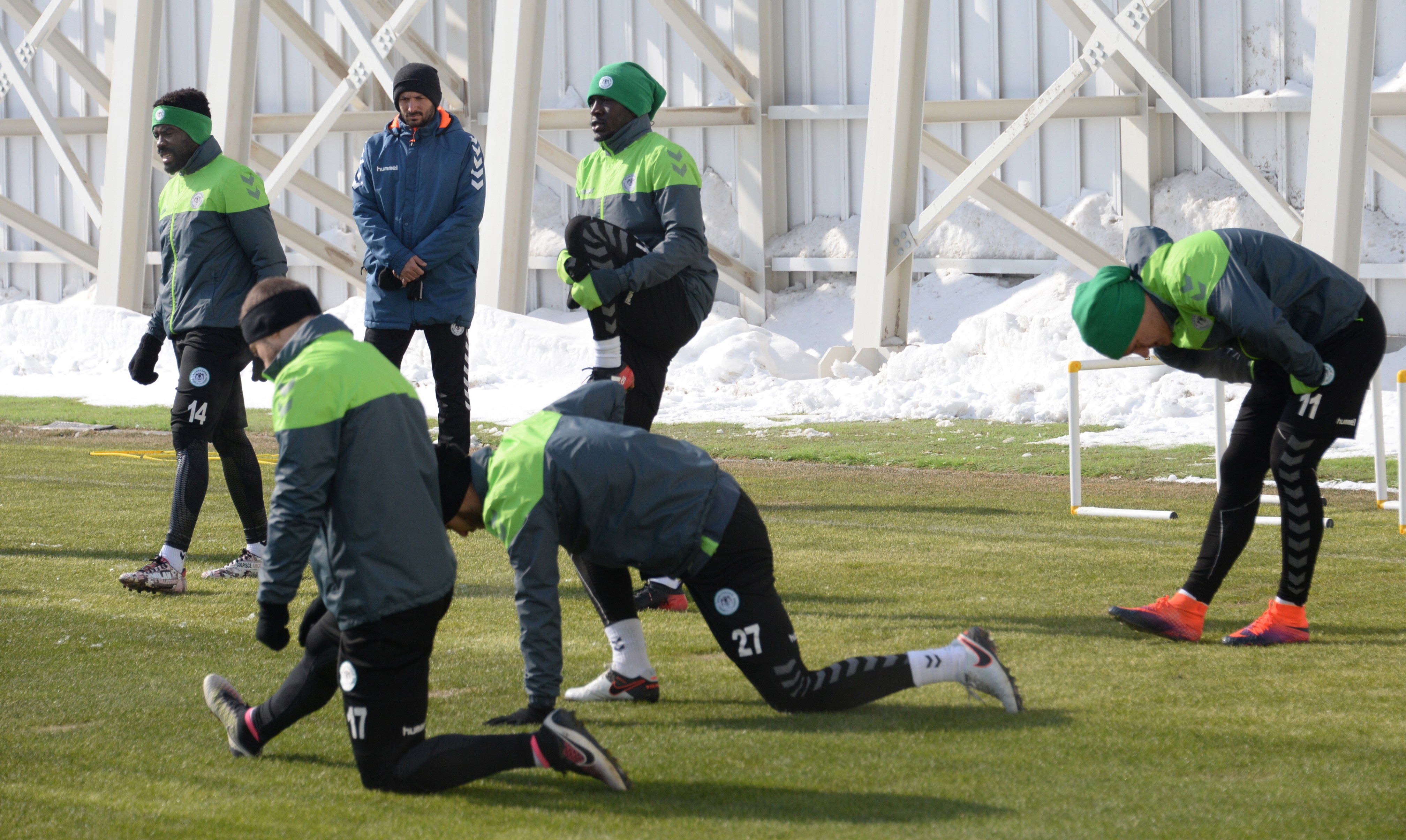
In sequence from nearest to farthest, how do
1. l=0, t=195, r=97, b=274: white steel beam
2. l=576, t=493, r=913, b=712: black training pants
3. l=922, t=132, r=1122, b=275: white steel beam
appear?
1. l=576, t=493, r=913, b=712: black training pants
2. l=922, t=132, r=1122, b=275: white steel beam
3. l=0, t=195, r=97, b=274: white steel beam

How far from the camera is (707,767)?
4.07 m

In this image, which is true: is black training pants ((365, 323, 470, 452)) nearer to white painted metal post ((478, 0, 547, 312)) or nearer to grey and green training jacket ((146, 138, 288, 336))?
grey and green training jacket ((146, 138, 288, 336))

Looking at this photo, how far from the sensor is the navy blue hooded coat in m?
7.15

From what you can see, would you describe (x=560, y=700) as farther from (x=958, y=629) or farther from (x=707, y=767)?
(x=958, y=629)

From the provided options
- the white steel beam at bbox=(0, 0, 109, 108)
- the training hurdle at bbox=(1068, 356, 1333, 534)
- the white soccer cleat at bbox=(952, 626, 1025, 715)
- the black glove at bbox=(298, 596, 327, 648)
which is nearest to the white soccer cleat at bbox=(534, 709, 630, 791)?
the black glove at bbox=(298, 596, 327, 648)

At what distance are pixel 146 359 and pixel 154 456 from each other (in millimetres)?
5147

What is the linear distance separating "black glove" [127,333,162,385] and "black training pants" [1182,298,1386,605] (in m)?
4.62

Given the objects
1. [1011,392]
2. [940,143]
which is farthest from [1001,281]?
[1011,392]

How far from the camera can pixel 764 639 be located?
430cm

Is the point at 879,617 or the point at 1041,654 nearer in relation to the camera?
the point at 1041,654

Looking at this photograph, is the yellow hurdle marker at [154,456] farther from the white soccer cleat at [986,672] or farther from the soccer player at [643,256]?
the white soccer cleat at [986,672]

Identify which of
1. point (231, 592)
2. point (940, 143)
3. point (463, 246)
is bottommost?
point (231, 592)

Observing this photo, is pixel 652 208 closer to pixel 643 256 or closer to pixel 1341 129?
pixel 643 256

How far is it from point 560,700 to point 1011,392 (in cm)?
997
